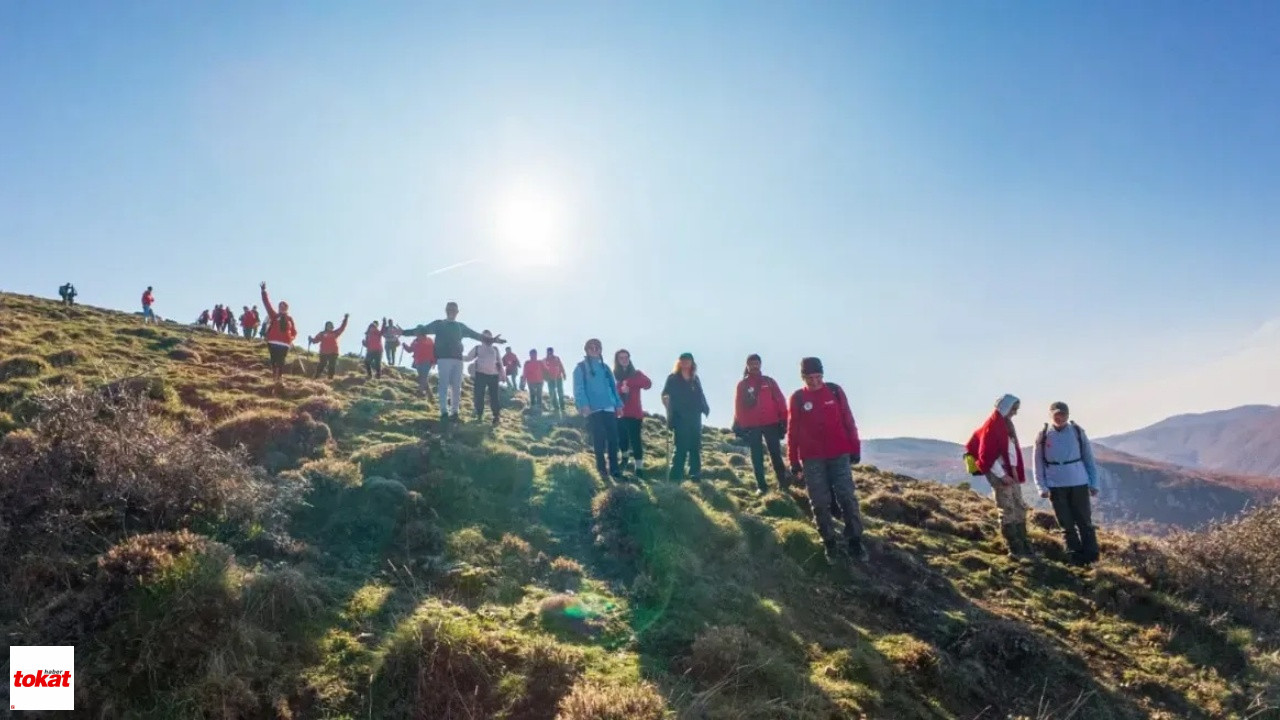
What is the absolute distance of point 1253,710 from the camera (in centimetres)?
598

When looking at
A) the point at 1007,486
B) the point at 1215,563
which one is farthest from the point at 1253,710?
the point at 1007,486

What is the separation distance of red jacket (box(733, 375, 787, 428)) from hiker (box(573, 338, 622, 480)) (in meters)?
2.11

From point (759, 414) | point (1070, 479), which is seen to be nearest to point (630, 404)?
point (759, 414)

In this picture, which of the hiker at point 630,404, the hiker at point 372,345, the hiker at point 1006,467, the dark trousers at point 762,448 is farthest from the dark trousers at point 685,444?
the hiker at point 372,345

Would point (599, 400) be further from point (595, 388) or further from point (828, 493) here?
point (828, 493)

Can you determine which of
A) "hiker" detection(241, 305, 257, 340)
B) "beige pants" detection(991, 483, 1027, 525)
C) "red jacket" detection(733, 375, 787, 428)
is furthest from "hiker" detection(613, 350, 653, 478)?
"hiker" detection(241, 305, 257, 340)

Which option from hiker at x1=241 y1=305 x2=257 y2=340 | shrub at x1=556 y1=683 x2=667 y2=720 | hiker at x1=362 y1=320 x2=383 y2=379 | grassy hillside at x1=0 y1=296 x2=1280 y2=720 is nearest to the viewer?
shrub at x1=556 y1=683 x2=667 y2=720

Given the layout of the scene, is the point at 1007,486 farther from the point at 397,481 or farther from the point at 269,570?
the point at 269,570

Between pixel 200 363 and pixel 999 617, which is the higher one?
pixel 200 363

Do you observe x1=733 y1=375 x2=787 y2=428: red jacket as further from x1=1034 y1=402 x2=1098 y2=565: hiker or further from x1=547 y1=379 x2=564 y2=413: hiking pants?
x1=547 y1=379 x2=564 y2=413: hiking pants

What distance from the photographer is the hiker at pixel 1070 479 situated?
A: 9477mm

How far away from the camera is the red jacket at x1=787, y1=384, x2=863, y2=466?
331 inches

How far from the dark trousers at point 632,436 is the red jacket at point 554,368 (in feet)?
42.0

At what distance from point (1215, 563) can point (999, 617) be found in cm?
379
